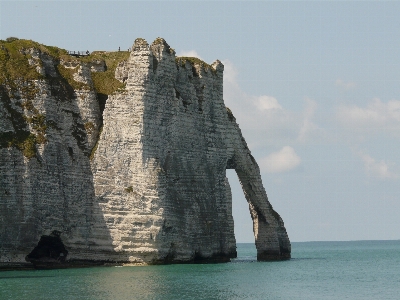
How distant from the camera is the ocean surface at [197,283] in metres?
51.7

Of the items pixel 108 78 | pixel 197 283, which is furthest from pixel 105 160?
pixel 197 283

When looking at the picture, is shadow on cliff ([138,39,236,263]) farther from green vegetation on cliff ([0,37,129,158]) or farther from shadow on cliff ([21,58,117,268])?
shadow on cliff ([21,58,117,268])

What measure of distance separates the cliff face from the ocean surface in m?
2.59

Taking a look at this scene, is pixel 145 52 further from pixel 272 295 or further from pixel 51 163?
pixel 272 295

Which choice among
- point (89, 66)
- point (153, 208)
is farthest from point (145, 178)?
point (89, 66)

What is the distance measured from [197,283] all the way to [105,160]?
49.9 ft

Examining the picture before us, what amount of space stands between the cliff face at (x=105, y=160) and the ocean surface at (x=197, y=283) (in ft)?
8.49

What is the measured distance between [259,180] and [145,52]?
1805 centimetres

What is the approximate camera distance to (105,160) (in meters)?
69.0

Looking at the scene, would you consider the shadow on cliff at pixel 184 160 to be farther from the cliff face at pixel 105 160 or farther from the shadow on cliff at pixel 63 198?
the shadow on cliff at pixel 63 198

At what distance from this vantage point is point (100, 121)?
71875 millimetres

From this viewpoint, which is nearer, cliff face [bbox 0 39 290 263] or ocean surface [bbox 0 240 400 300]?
ocean surface [bbox 0 240 400 300]

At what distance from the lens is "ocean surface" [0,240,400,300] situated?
170 feet

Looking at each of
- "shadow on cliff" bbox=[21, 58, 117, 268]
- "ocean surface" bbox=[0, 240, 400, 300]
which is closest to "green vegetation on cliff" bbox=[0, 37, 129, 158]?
"shadow on cliff" bbox=[21, 58, 117, 268]
